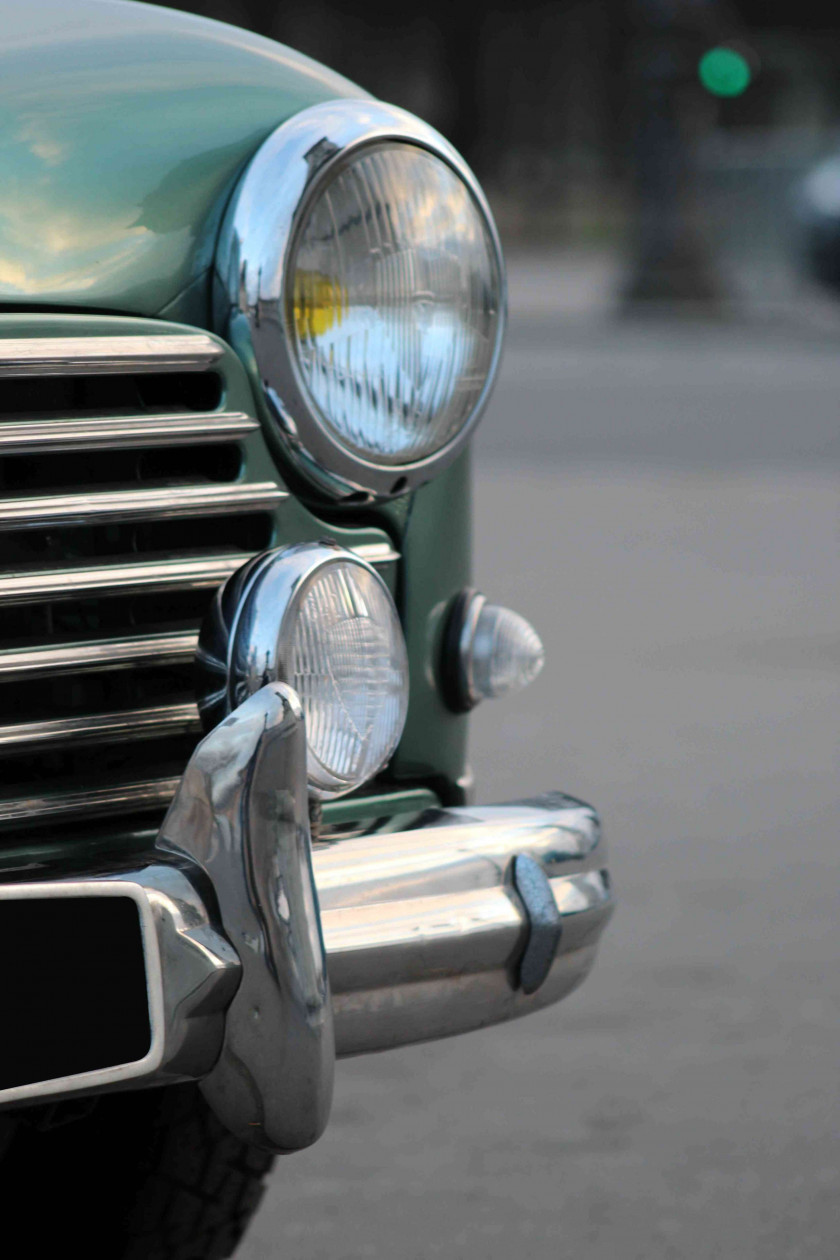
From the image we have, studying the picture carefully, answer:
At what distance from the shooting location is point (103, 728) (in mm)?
1738

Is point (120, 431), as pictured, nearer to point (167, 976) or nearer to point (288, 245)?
point (288, 245)

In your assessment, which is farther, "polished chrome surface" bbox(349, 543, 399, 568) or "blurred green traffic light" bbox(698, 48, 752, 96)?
"blurred green traffic light" bbox(698, 48, 752, 96)

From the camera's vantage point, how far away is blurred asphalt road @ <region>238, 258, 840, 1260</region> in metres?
2.44

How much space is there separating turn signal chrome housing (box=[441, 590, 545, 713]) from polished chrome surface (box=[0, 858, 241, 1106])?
2.29ft

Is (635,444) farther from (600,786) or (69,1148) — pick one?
(69,1148)

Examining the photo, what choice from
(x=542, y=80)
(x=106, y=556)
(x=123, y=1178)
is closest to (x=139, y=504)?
(x=106, y=556)

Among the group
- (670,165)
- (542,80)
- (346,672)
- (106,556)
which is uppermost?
(106,556)

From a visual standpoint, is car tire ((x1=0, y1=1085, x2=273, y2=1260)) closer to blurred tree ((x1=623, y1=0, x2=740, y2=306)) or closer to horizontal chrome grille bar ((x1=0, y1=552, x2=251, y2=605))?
horizontal chrome grille bar ((x1=0, y1=552, x2=251, y2=605))

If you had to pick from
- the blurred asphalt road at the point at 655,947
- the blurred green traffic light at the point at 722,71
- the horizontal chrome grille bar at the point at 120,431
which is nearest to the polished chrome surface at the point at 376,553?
the horizontal chrome grille bar at the point at 120,431

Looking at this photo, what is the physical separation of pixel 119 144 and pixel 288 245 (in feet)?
0.62

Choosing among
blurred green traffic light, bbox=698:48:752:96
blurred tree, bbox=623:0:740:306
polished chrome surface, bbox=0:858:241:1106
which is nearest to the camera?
polished chrome surface, bbox=0:858:241:1106

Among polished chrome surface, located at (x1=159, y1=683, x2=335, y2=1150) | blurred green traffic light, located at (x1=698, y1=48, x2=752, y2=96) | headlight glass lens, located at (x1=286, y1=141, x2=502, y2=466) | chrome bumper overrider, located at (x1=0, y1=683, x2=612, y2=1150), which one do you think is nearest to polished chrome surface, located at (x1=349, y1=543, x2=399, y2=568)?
headlight glass lens, located at (x1=286, y1=141, x2=502, y2=466)

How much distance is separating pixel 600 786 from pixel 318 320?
2506 mm

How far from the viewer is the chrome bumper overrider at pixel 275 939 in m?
1.50
